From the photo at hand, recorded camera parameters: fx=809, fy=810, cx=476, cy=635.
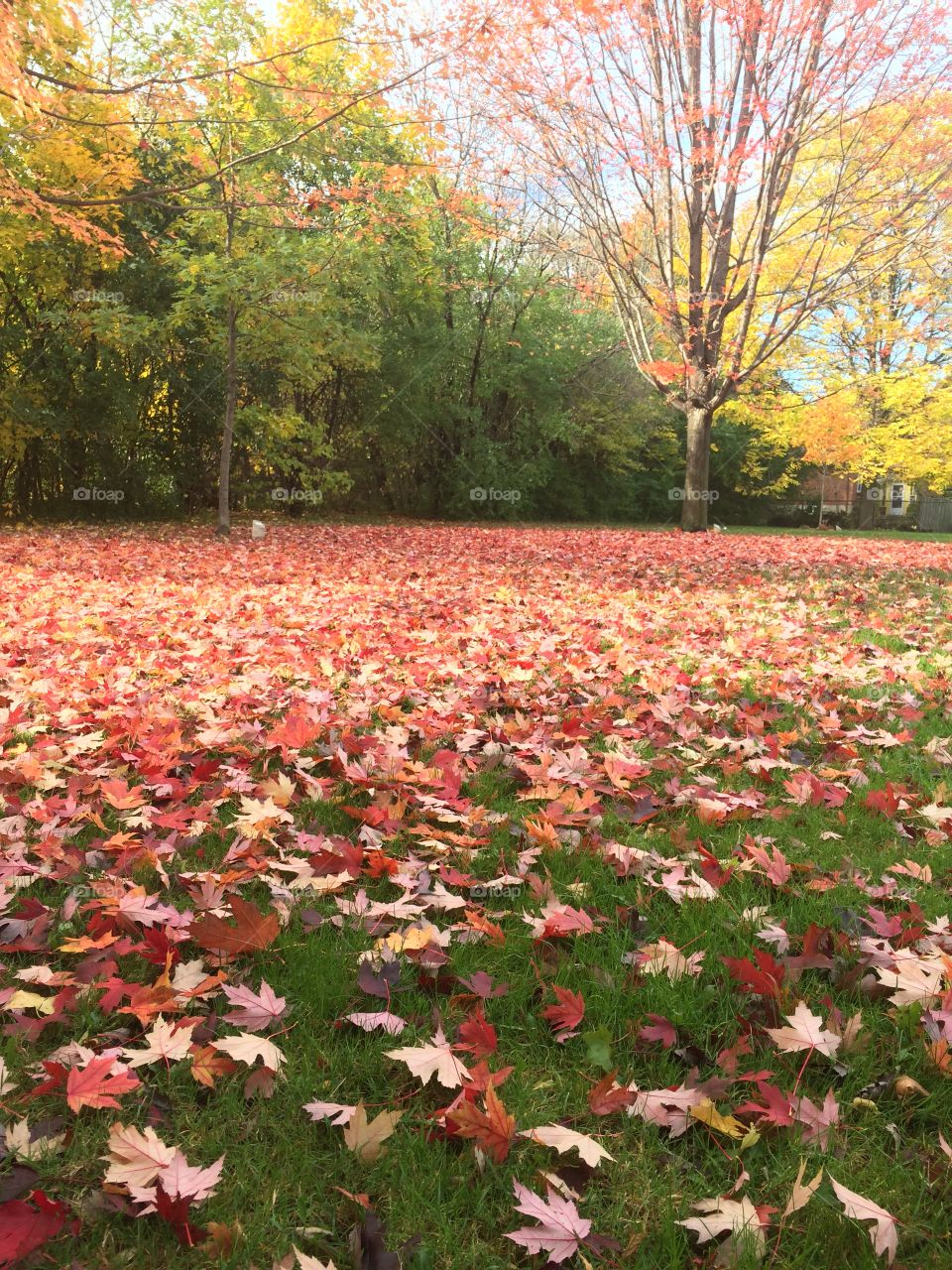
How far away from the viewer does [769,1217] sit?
133cm

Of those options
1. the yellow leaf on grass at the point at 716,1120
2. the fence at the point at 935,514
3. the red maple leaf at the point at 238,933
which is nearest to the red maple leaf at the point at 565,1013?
the yellow leaf on grass at the point at 716,1120

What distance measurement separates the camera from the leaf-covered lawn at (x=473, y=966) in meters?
1.35

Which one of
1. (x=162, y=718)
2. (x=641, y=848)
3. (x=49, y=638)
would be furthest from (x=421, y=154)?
(x=641, y=848)

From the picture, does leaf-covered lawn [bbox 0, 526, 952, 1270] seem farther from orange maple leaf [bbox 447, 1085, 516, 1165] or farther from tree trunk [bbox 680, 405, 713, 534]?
Answer: tree trunk [bbox 680, 405, 713, 534]

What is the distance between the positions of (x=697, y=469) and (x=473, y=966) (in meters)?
16.8

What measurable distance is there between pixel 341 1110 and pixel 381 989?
35cm

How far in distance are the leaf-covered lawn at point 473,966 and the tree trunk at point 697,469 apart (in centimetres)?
1348

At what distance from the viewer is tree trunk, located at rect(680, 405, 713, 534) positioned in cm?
1716

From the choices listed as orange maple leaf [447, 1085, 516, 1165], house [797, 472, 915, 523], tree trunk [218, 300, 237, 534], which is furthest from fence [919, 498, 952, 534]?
orange maple leaf [447, 1085, 516, 1165]

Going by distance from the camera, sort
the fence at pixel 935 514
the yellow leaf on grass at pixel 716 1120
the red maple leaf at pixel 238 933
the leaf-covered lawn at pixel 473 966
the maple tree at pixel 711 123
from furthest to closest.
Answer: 1. the fence at pixel 935 514
2. the maple tree at pixel 711 123
3. the red maple leaf at pixel 238 933
4. the yellow leaf on grass at pixel 716 1120
5. the leaf-covered lawn at pixel 473 966

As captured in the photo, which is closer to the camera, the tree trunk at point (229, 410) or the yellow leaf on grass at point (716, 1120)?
the yellow leaf on grass at point (716, 1120)

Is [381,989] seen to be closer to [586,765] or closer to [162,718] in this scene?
[586,765]

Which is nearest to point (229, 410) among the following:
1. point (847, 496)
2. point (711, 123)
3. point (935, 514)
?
point (711, 123)

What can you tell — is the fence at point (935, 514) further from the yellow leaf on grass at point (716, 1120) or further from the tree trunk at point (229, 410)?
the yellow leaf on grass at point (716, 1120)
